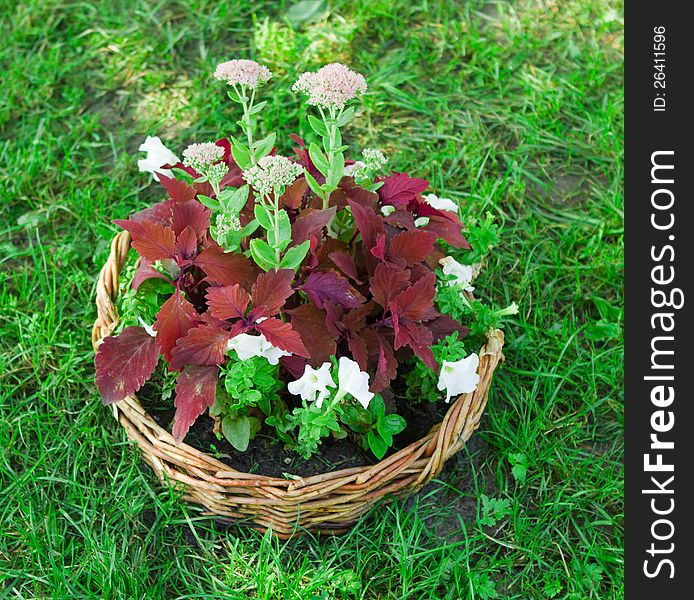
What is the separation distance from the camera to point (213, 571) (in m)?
1.90

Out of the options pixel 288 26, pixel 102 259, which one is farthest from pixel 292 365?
pixel 288 26

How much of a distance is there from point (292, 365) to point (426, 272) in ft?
1.20

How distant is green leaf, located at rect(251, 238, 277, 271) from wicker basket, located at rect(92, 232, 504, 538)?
419 mm

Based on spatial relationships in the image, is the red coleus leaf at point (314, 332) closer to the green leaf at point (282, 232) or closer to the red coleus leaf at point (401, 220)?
the green leaf at point (282, 232)

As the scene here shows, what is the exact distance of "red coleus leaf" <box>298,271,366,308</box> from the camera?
1.73 metres

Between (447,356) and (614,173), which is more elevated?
(447,356)

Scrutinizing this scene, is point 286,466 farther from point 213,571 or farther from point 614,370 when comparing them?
point 614,370

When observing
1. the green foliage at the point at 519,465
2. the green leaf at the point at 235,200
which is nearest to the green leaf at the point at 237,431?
the green leaf at the point at 235,200

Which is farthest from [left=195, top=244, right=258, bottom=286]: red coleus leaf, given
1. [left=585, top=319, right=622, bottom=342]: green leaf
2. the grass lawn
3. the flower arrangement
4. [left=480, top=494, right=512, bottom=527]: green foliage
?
[left=585, top=319, right=622, bottom=342]: green leaf

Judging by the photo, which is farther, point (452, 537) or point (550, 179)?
point (550, 179)

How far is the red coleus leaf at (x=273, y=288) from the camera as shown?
165cm

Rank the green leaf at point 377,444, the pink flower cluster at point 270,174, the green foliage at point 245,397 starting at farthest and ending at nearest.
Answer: the green leaf at point 377,444 → the green foliage at point 245,397 → the pink flower cluster at point 270,174

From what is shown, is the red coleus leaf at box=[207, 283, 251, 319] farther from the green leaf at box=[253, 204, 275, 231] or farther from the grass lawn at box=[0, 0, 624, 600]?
the grass lawn at box=[0, 0, 624, 600]

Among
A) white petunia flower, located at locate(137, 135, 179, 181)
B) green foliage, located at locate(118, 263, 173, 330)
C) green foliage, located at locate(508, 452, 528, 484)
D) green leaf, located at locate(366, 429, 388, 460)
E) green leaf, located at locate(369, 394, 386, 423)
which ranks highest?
white petunia flower, located at locate(137, 135, 179, 181)
